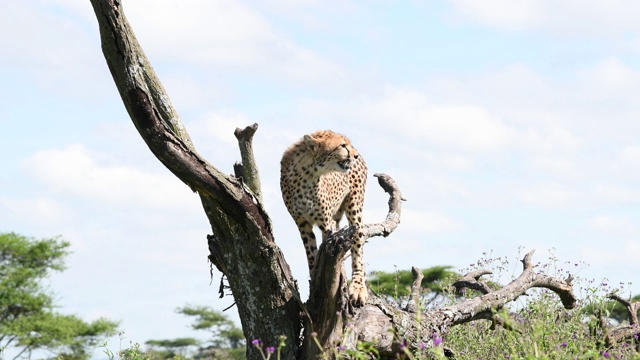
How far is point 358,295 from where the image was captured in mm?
7262

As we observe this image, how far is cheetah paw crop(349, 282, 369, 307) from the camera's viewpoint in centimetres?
723

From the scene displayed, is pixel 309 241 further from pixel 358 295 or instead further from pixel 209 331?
pixel 209 331

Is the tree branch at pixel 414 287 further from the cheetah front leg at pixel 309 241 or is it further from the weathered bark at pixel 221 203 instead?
the weathered bark at pixel 221 203

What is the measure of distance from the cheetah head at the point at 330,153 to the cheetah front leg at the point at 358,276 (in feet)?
1.97

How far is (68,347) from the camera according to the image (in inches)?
1102

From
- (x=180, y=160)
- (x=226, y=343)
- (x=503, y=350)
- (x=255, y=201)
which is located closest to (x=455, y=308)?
(x=503, y=350)

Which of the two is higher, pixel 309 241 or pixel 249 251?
pixel 309 241

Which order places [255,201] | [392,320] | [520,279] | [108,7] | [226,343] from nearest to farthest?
1. [108,7]
2. [255,201]
3. [392,320]
4. [520,279]
5. [226,343]

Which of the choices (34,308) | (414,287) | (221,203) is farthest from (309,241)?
(34,308)

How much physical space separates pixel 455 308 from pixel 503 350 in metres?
0.65

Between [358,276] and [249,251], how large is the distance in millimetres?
1102

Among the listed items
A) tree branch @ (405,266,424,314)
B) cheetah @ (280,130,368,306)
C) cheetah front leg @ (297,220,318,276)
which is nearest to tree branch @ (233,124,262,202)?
cheetah @ (280,130,368,306)

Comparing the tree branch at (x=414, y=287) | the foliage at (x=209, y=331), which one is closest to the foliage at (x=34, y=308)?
the foliage at (x=209, y=331)

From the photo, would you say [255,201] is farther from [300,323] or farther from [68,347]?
[68,347]
